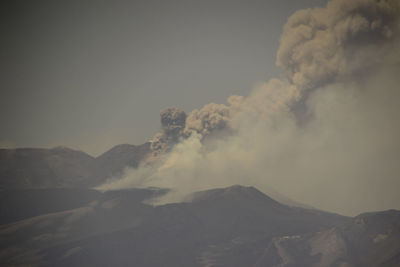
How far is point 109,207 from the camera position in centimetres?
12812

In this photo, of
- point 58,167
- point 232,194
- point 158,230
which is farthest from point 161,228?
point 58,167

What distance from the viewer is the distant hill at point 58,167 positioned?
145 meters

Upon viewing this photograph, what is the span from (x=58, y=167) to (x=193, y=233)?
73.0 metres

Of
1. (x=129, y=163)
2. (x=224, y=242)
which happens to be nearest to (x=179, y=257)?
(x=224, y=242)

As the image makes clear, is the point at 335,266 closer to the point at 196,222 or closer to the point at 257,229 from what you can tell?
the point at 257,229

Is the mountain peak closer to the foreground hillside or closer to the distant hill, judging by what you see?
the foreground hillside

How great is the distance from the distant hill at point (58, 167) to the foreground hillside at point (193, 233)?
10991mm

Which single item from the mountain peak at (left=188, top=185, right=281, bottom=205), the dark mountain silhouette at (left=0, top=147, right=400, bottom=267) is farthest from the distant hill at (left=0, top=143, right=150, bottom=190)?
the mountain peak at (left=188, top=185, right=281, bottom=205)

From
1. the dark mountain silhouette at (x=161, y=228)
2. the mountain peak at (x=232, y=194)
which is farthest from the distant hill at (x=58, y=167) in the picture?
the mountain peak at (x=232, y=194)

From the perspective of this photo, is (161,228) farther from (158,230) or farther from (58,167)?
(58,167)

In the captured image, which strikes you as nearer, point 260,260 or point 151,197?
point 260,260

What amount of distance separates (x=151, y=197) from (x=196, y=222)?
26075 millimetres

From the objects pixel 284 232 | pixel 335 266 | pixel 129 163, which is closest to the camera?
pixel 335 266

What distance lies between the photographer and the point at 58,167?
6206 inches
